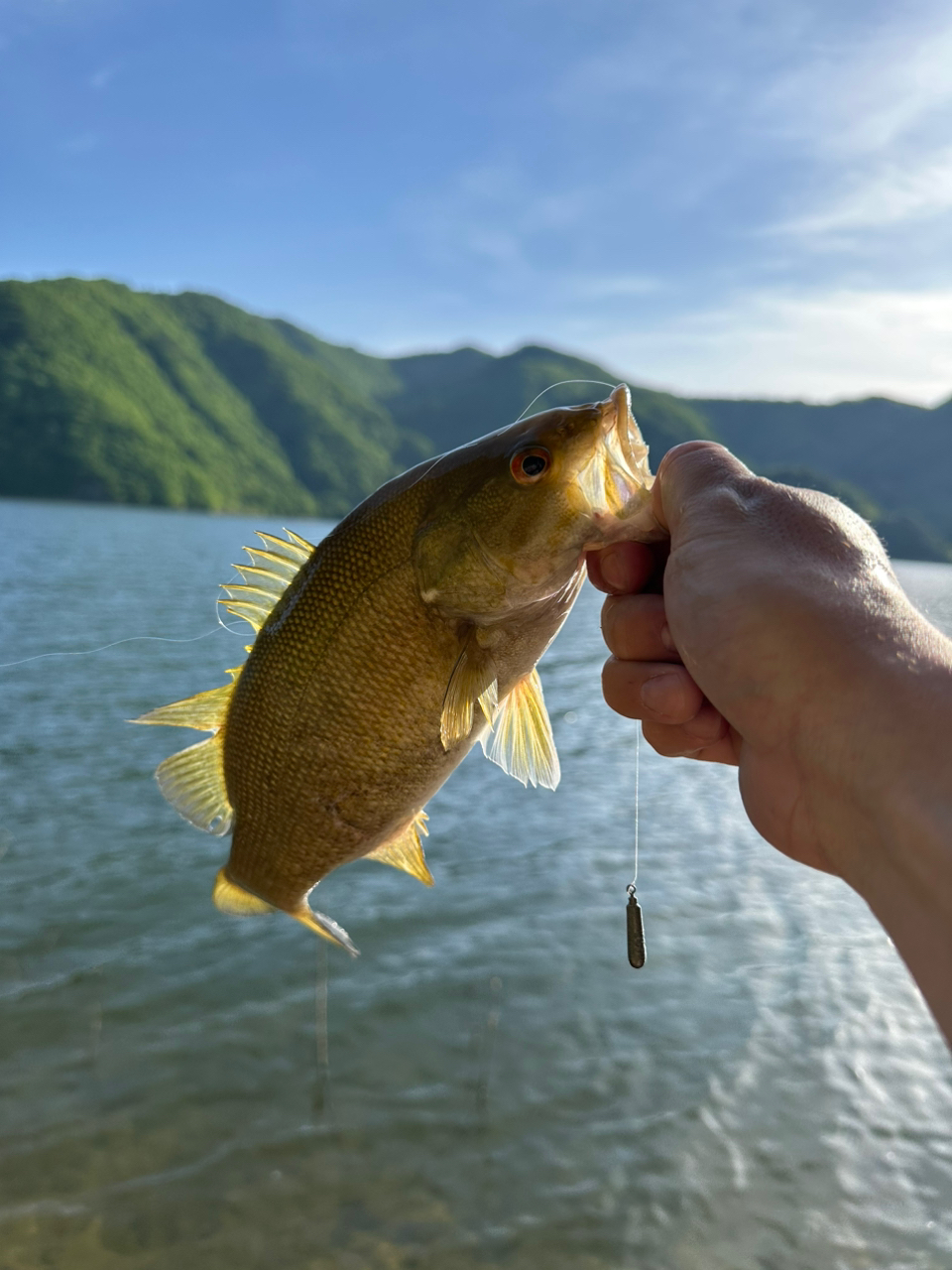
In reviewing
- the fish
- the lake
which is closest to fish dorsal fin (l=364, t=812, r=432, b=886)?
the fish

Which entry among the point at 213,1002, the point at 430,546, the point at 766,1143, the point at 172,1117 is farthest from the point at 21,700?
the point at 430,546

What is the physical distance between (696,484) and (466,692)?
104 centimetres

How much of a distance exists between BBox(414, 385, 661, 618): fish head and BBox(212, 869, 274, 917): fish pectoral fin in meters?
1.43

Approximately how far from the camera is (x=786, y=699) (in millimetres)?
2352

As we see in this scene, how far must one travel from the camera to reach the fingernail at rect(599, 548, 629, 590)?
125 inches

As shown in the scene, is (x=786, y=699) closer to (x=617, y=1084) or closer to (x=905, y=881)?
(x=905, y=881)

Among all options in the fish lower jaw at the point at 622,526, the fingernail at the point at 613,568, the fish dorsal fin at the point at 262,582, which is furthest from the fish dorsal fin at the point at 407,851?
the fish lower jaw at the point at 622,526

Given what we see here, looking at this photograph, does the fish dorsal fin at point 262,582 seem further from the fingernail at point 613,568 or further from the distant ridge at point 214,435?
the distant ridge at point 214,435

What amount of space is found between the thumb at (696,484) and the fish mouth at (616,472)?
72mm

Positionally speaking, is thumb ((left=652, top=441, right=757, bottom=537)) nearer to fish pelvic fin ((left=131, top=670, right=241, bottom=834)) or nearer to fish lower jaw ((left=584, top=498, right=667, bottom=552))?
fish lower jaw ((left=584, top=498, right=667, bottom=552))

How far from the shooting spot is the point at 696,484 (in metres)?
2.86

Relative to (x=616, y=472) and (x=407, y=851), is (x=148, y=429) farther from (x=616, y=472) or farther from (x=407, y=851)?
(x=616, y=472)

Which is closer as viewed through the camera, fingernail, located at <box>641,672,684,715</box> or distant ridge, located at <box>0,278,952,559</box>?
fingernail, located at <box>641,672,684,715</box>

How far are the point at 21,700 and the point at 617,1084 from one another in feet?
53.4
